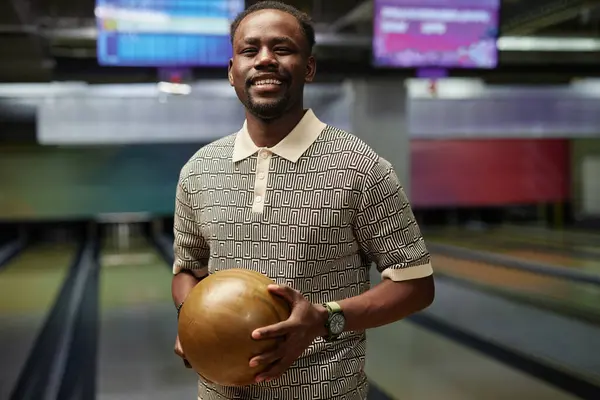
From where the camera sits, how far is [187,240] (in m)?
1.29

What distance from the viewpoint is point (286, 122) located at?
1.16 metres

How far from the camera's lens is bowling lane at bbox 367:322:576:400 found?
3479mm

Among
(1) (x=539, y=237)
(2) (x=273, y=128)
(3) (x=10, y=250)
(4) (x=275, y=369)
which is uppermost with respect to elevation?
(2) (x=273, y=128)

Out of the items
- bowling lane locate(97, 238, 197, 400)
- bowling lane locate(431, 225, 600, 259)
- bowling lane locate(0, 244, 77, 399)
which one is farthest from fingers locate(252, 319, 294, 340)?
bowling lane locate(431, 225, 600, 259)

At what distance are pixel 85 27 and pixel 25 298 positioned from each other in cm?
268

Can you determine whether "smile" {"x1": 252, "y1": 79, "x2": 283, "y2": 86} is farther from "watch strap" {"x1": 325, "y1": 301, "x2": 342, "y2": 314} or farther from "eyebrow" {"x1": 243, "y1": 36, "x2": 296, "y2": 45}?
"watch strap" {"x1": 325, "y1": 301, "x2": 342, "y2": 314}

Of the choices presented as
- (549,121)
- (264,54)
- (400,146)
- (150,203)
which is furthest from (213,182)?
(549,121)

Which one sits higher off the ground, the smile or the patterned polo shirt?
the smile

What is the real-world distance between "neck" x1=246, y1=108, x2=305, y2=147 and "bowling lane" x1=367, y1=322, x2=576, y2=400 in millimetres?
2559

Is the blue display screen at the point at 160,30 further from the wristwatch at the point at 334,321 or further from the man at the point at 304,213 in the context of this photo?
the wristwatch at the point at 334,321

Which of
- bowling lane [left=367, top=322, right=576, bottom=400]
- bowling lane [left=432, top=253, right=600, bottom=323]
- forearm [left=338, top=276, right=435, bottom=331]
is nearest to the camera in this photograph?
forearm [left=338, top=276, right=435, bottom=331]

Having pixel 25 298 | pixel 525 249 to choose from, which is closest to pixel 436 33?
pixel 25 298

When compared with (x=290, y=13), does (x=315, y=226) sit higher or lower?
lower

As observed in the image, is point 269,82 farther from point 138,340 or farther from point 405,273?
point 138,340
